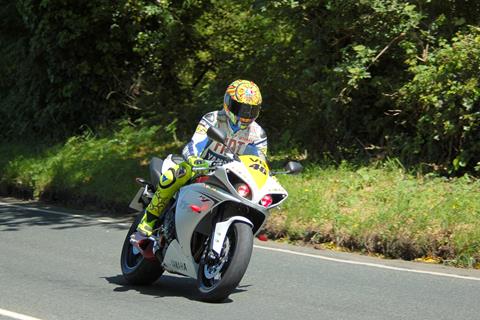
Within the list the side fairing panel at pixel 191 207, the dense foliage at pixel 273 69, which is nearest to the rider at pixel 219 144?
the side fairing panel at pixel 191 207

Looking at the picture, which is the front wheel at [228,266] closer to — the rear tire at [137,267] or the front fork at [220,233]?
the front fork at [220,233]

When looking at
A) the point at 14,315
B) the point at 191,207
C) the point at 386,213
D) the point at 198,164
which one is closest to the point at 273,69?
the point at 386,213

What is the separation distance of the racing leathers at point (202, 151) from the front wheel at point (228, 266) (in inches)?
34.2

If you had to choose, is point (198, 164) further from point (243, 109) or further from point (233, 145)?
point (243, 109)

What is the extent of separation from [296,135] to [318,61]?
63.0 inches

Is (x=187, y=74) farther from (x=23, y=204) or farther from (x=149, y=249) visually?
(x=149, y=249)

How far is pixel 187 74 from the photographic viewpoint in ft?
72.0

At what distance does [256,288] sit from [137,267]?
4.02ft

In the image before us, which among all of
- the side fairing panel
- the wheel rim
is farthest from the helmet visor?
the wheel rim

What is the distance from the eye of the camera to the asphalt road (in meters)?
7.73

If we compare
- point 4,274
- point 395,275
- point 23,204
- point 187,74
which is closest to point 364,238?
Answer: point 395,275

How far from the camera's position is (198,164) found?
8258mm

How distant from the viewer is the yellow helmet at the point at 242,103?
327 inches

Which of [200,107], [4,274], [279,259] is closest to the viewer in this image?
[4,274]
